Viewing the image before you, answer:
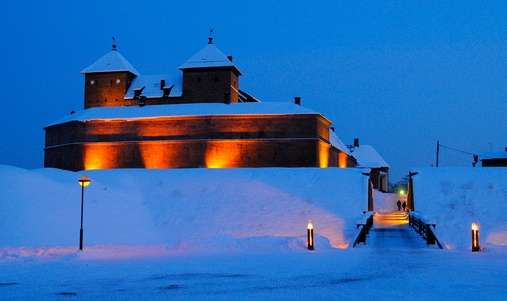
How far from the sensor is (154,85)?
5244 centimetres

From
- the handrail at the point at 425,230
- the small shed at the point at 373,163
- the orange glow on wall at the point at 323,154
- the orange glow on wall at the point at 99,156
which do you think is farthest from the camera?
the small shed at the point at 373,163

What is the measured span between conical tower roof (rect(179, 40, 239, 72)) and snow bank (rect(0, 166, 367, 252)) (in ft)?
52.9

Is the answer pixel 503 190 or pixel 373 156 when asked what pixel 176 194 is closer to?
pixel 503 190

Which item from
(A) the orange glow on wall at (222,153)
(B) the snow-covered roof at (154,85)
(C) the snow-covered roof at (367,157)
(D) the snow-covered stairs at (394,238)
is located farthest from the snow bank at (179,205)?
(C) the snow-covered roof at (367,157)

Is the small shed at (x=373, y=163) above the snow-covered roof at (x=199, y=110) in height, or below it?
below

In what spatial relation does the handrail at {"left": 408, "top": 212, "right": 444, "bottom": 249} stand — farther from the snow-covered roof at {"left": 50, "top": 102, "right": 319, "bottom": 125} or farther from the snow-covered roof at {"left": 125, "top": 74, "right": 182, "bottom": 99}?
the snow-covered roof at {"left": 125, "top": 74, "right": 182, "bottom": 99}

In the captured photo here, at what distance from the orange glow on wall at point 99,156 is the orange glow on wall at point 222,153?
23.9ft

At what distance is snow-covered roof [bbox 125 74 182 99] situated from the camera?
51.2 m

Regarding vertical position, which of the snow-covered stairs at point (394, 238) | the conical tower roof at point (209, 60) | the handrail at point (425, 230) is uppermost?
the conical tower roof at point (209, 60)

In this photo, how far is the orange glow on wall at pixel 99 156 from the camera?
4272cm

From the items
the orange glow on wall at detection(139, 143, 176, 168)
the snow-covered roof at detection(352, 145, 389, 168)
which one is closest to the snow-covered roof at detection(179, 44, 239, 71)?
the orange glow on wall at detection(139, 143, 176, 168)

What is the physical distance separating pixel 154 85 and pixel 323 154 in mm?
18011

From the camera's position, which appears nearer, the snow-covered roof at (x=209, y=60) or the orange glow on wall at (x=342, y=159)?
the snow-covered roof at (x=209, y=60)

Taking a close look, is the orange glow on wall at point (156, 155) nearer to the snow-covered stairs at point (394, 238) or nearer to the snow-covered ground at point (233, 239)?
the snow-covered ground at point (233, 239)
